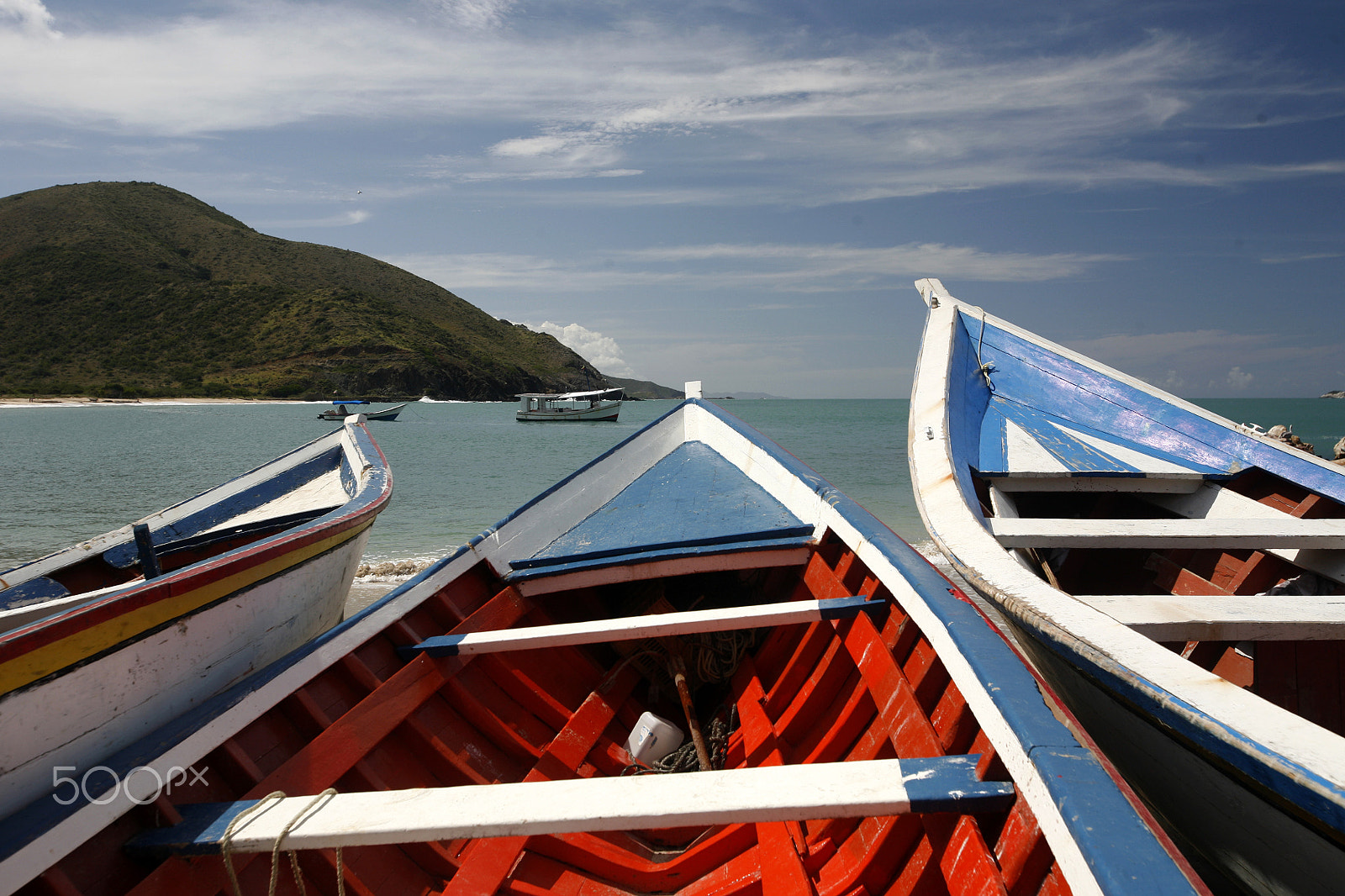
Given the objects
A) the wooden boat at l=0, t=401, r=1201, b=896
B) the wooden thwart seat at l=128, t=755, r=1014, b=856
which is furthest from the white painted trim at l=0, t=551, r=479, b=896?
the wooden thwart seat at l=128, t=755, r=1014, b=856

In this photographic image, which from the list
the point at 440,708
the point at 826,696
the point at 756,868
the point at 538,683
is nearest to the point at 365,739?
the point at 440,708

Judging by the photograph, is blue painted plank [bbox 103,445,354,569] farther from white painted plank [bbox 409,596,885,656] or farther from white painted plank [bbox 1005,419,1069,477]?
white painted plank [bbox 1005,419,1069,477]

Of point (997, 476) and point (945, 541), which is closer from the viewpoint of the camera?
point (945, 541)

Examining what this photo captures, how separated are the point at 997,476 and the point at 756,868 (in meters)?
3.06

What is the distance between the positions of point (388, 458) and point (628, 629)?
26598 millimetres

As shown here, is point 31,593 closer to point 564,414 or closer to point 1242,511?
point 1242,511

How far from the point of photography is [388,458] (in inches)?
1064

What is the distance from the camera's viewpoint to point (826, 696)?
299 centimetres

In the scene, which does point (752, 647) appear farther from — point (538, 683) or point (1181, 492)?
point (1181, 492)

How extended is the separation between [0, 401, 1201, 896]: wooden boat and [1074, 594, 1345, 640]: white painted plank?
83cm

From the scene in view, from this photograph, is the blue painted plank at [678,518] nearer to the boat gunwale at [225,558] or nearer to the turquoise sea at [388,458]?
the boat gunwale at [225,558]

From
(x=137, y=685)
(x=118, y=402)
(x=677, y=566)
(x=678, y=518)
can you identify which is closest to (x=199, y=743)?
(x=137, y=685)

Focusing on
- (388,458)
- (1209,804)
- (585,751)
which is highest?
(1209,804)

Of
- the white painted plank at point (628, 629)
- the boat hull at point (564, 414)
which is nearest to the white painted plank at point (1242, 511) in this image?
the white painted plank at point (628, 629)
